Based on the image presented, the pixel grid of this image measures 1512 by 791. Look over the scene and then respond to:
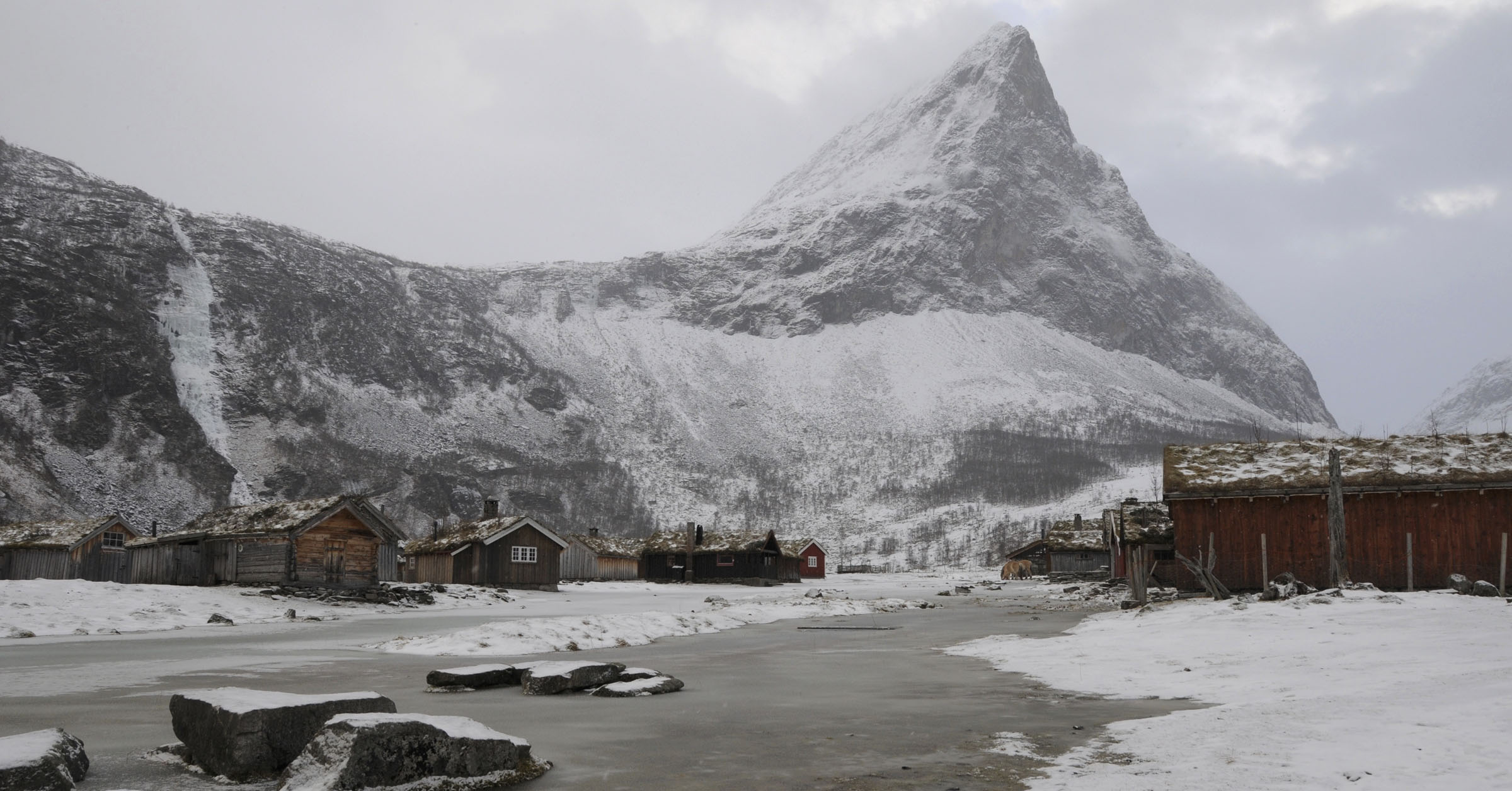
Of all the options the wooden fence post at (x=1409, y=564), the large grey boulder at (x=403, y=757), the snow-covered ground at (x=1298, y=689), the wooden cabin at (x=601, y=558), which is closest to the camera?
the large grey boulder at (x=403, y=757)

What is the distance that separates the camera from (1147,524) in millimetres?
37875

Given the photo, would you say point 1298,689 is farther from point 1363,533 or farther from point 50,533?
point 50,533

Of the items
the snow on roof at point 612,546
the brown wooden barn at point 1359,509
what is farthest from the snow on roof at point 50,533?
the brown wooden barn at point 1359,509

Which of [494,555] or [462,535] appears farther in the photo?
[462,535]

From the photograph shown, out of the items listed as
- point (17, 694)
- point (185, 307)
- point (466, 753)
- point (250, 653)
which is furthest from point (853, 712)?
point (185, 307)

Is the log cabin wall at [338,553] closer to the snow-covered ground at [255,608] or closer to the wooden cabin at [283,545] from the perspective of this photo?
the wooden cabin at [283,545]

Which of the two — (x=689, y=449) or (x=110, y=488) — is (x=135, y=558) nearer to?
(x=110, y=488)

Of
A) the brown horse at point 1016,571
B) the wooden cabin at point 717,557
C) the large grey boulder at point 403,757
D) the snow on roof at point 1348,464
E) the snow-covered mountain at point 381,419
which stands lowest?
the brown horse at point 1016,571

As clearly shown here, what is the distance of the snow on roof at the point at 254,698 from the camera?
804cm

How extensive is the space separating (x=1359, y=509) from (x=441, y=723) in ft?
102

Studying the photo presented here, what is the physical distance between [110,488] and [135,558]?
2634 inches

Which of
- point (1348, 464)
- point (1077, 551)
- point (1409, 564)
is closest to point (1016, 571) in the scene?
point (1077, 551)

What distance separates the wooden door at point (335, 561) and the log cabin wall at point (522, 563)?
10.8m

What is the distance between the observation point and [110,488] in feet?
340
